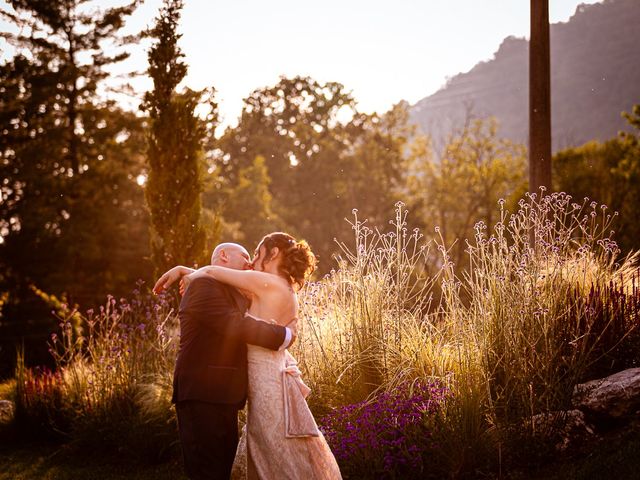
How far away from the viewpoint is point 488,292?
5.37 m

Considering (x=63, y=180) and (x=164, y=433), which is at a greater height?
(x=63, y=180)

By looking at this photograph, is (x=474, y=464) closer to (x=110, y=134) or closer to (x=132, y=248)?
(x=132, y=248)

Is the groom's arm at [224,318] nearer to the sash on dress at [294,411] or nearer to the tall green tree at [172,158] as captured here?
the sash on dress at [294,411]

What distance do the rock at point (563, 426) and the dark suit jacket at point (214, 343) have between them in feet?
7.38

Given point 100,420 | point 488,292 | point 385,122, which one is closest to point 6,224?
point 100,420

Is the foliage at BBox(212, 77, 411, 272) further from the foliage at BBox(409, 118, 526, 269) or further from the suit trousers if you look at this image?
the suit trousers

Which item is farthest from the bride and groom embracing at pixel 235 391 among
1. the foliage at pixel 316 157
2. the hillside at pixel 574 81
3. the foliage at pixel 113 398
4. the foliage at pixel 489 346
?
the hillside at pixel 574 81

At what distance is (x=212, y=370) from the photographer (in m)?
3.78

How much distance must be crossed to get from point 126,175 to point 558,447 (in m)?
18.3

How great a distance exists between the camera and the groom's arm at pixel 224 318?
3.71m

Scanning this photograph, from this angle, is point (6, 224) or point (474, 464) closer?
point (474, 464)

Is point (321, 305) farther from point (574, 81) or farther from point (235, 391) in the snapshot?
point (574, 81)

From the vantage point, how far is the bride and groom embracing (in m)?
3.75

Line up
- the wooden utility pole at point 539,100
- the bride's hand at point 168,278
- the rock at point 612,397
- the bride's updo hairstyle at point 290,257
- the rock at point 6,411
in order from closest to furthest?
1. the bride's updo hairstyle at point 290,257
2. the bride's hand at point 168,278
3. the rock at point 612,397
4. the rock at point 6,411
5. the wooden utility pole at point 539,100
